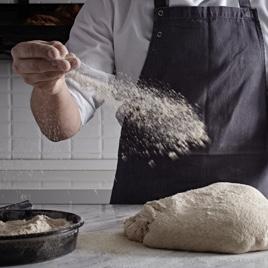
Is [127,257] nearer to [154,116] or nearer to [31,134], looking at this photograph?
[154,116]

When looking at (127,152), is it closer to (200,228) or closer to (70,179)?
(200,228)

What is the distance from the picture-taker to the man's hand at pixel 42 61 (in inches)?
39.0

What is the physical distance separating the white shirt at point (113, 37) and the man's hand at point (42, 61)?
30cm

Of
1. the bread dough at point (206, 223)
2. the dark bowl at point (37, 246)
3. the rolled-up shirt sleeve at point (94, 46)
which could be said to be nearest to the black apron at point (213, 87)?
the rolled-up shirt sleeve at point (94, 46)

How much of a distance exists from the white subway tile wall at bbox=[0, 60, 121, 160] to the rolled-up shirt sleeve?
0.88 meters

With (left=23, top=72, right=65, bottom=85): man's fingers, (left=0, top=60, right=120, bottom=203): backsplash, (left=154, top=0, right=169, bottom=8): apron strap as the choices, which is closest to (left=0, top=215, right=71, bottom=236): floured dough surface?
(left=23, top=72, right=65, bottom=85): man's fingers

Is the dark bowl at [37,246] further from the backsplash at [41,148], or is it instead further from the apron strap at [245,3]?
the backsplash at [41,148]

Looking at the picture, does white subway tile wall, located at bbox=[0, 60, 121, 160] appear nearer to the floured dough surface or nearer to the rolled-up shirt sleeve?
the rolled-up shirt sleeve

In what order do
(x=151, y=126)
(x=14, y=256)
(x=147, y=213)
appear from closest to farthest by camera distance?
(x=14, y=256) → (x=147, y=213) → (x=151, y=126)

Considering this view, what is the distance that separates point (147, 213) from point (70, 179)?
1.25 m

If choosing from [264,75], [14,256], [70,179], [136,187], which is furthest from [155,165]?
[70,179]

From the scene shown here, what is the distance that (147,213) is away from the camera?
1.01 m

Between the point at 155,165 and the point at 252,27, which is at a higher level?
the point at 252,27

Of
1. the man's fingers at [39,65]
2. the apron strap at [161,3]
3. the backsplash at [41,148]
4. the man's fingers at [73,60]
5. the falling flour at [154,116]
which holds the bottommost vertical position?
the backsplash at [41,148]
